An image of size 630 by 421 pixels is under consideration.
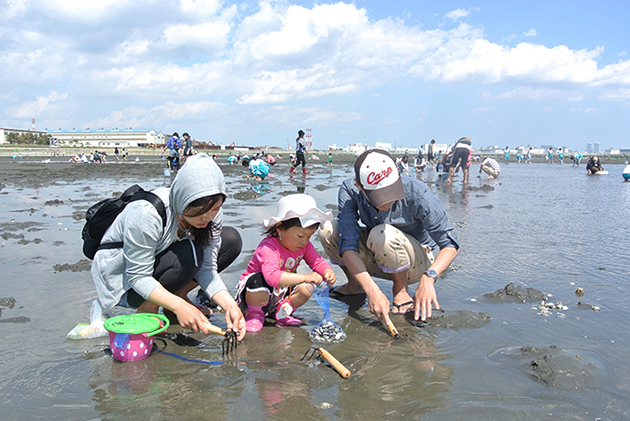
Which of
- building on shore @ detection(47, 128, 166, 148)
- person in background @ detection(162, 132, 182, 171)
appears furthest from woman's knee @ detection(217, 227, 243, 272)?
building on shore @ detection(47, 128, 166, 148)

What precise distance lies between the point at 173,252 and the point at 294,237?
0.75 meters

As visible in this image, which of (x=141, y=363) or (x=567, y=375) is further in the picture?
(x=141, y=363)

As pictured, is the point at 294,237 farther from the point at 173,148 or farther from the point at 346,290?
the point at 173,148

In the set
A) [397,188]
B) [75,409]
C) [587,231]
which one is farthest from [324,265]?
[587,231]

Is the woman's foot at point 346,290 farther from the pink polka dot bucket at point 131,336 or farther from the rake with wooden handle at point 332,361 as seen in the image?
the pink polka dot bucket at point 131,336

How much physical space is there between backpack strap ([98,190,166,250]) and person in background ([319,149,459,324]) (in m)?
1.21

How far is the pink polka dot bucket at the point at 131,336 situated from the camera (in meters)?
2.24

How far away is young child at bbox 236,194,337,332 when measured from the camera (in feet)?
9.00

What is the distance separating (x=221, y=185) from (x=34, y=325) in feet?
5.09

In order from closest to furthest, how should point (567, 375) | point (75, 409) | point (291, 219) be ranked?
point (75, 409) → point (567, 375) → point (291, 219)

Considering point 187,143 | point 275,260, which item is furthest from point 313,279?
point 187,143

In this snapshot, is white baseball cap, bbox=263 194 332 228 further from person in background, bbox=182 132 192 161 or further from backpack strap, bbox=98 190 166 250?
person in background, bbox=182 132 192 161

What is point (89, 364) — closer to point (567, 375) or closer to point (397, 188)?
point (397, 188)

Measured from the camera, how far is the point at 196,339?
2.65 meters
